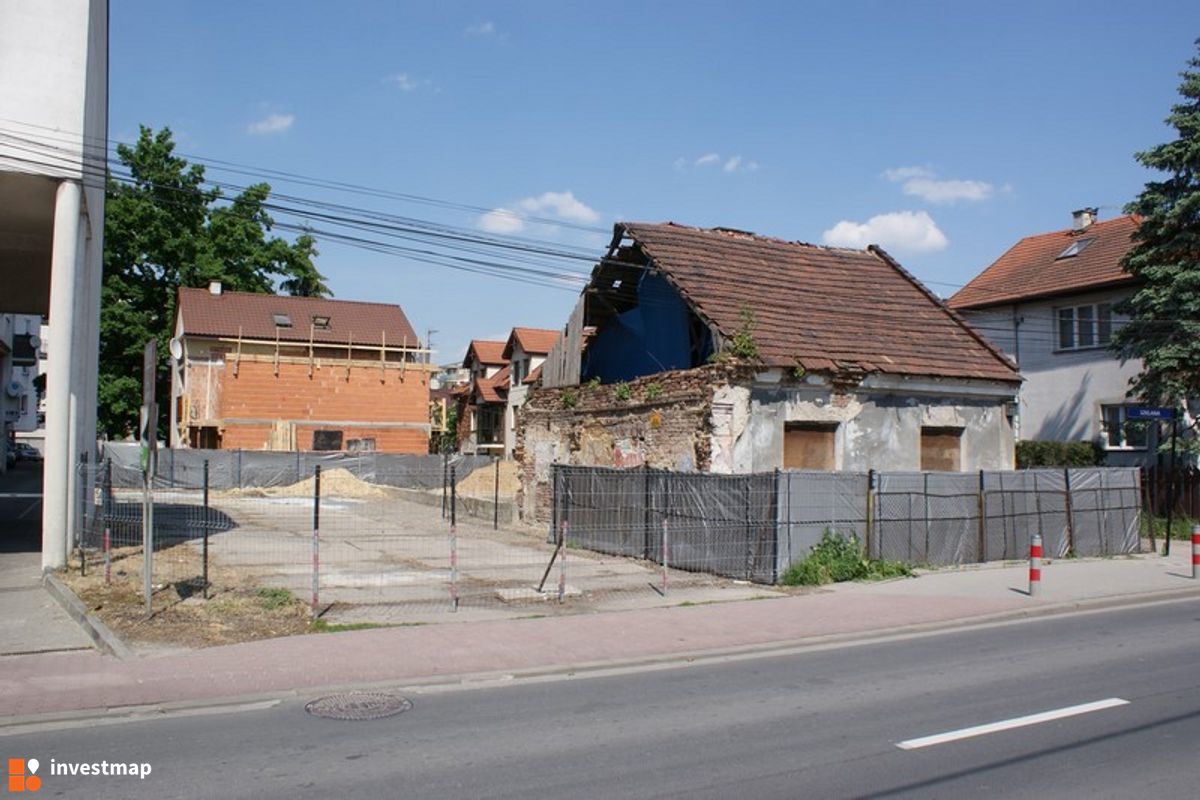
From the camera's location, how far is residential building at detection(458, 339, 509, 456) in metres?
59.4

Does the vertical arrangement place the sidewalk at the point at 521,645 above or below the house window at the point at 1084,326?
below

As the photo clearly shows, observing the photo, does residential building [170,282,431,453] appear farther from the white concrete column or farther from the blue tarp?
the white concrete column

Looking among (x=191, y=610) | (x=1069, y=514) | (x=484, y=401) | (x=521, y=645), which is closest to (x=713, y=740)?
(x=521, y=645)

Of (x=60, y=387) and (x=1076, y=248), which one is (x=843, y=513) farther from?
(x=1076, y=248)

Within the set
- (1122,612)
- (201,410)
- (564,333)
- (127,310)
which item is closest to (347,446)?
(201,410)

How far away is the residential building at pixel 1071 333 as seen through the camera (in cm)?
2977

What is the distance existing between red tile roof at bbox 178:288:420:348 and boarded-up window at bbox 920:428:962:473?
34.7m

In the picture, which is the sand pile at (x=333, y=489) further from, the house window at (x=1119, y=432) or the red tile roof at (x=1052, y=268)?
the house window at (x=1119, y=432)

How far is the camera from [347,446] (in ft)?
158

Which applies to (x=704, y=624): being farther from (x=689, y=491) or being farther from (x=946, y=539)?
(x=946, y=539)

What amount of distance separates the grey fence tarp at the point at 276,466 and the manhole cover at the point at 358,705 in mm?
29741

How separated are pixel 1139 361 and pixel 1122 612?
728 inches

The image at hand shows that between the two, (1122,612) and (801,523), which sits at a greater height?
(801,523)

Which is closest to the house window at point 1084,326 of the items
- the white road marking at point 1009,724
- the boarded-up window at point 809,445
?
the boarded-up window at point 809,445
